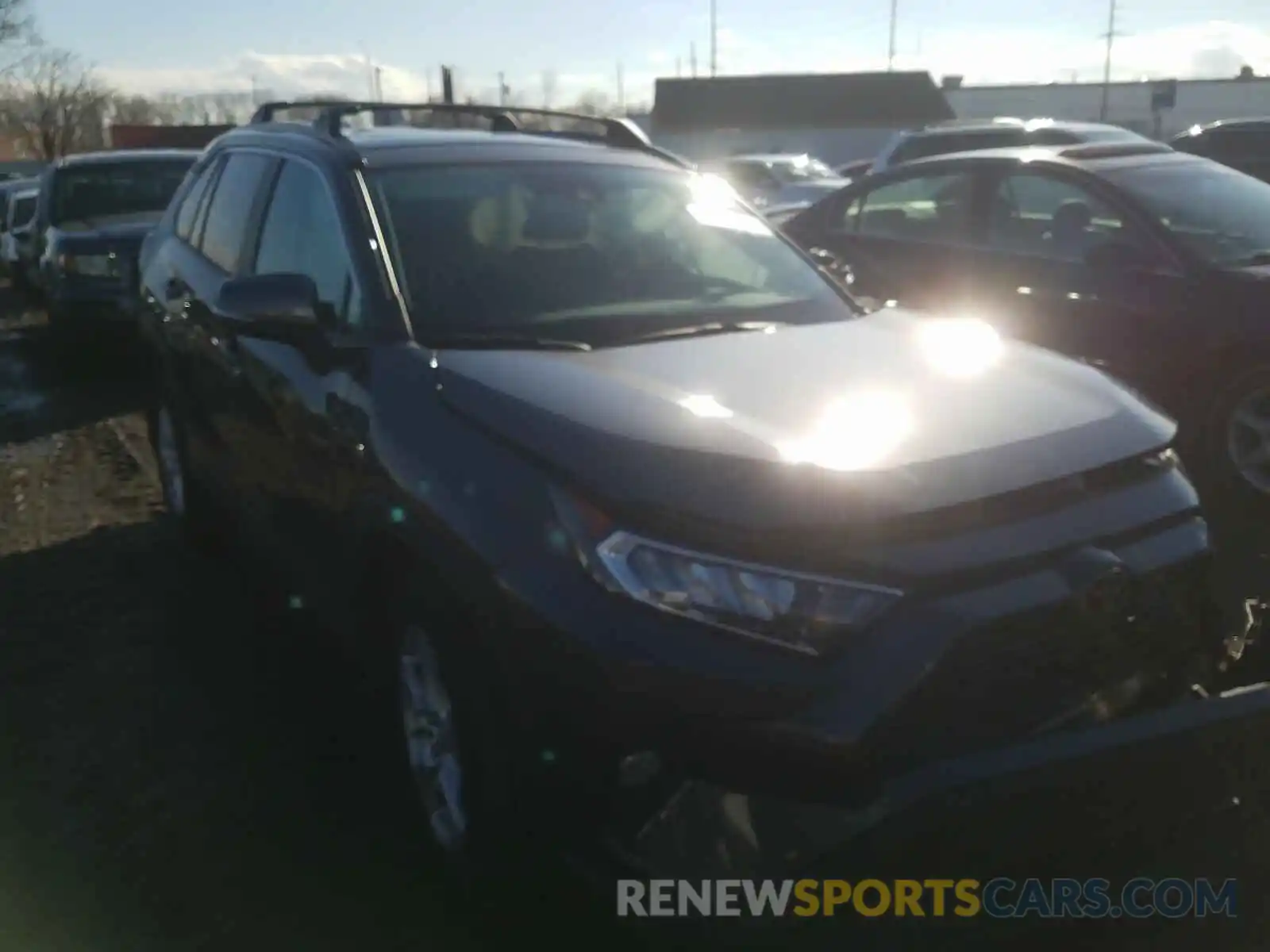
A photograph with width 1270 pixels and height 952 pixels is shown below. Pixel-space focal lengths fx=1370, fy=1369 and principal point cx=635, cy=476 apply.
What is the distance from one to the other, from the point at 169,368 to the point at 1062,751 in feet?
14.5

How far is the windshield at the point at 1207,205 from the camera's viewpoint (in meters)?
6.36

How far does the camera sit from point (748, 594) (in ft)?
8.23

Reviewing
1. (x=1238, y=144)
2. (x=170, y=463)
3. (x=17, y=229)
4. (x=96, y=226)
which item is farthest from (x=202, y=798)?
(x=17, y=229)

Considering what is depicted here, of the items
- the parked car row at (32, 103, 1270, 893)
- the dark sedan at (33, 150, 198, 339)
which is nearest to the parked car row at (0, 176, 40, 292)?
the dark sedan at (33, 150, 198, 339)

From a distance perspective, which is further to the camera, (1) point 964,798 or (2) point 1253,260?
(2) point 1253,260

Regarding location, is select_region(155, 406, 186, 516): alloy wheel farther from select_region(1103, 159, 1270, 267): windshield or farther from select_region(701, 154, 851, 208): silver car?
select_region(701, 154, 851, 208): silver car

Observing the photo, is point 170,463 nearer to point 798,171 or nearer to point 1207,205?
point 1207,205

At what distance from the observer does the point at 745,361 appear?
3.42m

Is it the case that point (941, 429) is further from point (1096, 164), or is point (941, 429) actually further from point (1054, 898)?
point (1096, 164)

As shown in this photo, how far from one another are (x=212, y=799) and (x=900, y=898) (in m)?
2.24

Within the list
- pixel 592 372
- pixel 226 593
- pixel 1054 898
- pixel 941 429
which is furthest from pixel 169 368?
pixel 1054 898

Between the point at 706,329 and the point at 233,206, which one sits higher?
the point at 233,206

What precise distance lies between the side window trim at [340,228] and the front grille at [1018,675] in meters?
1.89

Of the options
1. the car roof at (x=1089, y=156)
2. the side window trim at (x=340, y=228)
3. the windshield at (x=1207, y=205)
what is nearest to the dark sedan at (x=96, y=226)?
the side window trim at (x=340, y=228)
